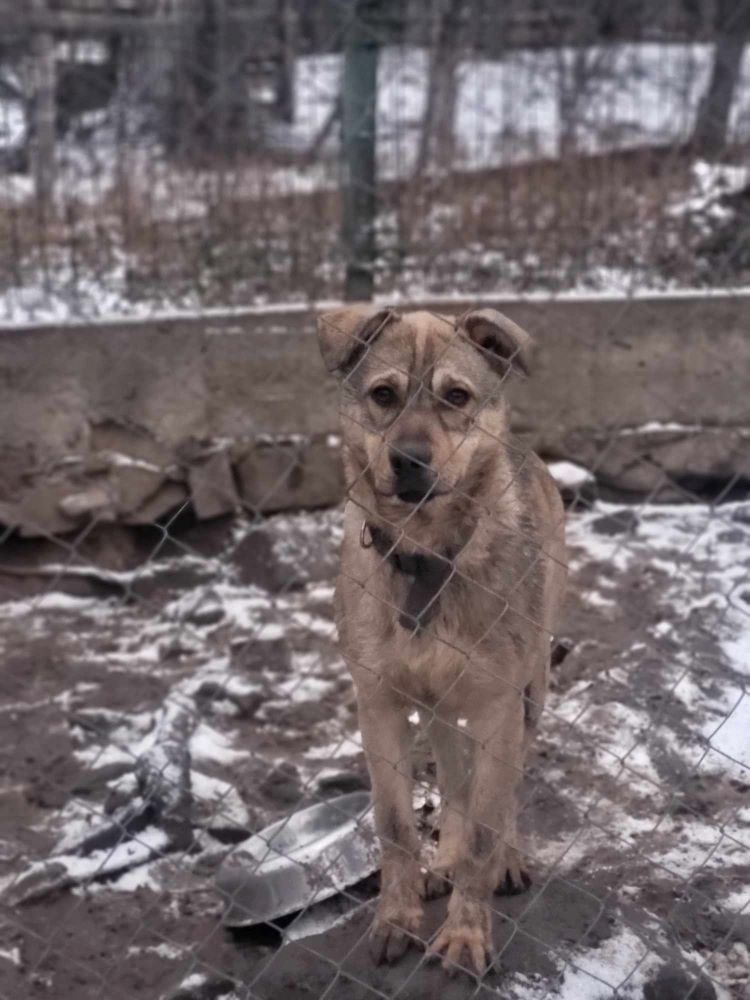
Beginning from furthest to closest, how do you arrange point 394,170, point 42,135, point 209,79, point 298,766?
point 209,79, point 394,170, point 42,135, point 298,766

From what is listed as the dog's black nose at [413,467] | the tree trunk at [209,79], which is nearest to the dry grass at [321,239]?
the tree trunk at [209,79]

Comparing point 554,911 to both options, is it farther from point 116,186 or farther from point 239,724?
point 116,186

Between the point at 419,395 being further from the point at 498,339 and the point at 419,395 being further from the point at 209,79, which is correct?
the point at 209,79

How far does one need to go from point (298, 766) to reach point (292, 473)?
219 cm

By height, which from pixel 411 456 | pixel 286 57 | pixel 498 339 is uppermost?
pixel 498 339

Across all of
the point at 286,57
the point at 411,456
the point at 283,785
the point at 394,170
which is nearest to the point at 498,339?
the point at 411,456

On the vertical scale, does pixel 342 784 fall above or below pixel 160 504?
above

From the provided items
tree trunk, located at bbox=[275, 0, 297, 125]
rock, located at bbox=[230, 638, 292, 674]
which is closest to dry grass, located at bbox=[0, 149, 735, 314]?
tree trunk, located at bbox=[275, 0, 297, 125]

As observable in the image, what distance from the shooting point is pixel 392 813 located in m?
3.26

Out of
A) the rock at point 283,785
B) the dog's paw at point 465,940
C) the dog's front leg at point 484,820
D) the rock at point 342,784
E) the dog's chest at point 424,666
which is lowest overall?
the rock at point 283,785

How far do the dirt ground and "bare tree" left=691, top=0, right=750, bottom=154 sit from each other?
3096 mm

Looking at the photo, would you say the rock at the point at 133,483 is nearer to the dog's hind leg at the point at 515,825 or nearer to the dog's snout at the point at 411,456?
the dog's hind leg at the point at 515,825

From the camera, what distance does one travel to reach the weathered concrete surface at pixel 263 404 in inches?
241

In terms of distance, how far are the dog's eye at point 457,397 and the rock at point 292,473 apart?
3.07 m
